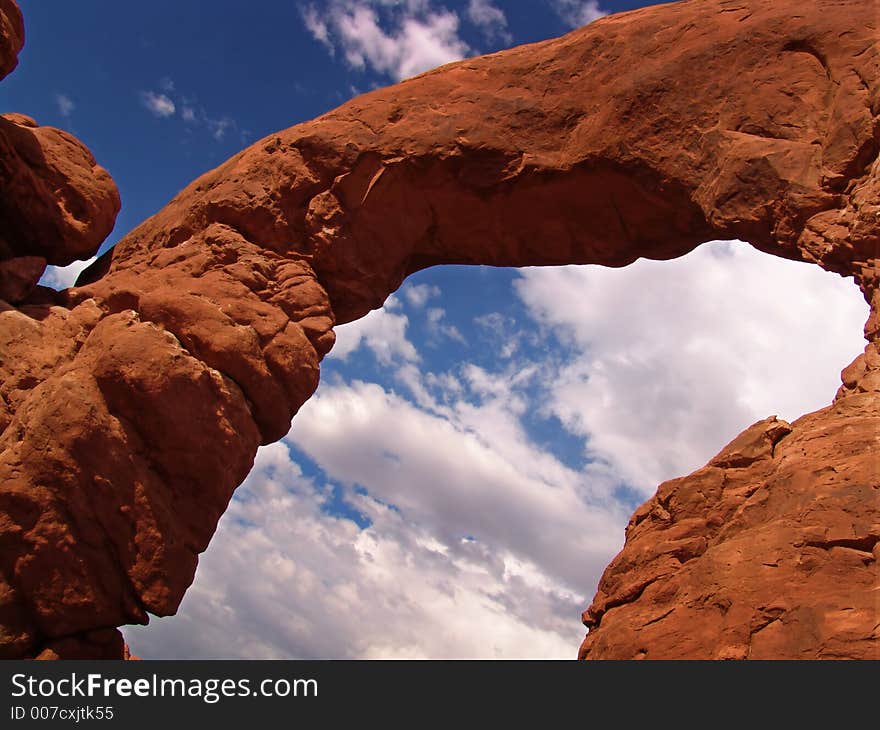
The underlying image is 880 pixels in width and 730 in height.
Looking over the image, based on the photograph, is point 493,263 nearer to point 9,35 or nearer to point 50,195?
point 50,195

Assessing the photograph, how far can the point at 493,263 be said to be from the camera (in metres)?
13.6

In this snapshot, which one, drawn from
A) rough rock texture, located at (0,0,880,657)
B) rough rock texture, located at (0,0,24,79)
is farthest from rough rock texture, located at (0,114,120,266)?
rough rock texture, located at (0,0,24,79)

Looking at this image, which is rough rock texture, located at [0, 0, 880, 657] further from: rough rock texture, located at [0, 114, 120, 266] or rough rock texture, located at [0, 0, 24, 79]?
rough rock texture, located at [0, 0, 24, 79]

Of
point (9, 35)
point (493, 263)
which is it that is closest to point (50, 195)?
point (9, 35)

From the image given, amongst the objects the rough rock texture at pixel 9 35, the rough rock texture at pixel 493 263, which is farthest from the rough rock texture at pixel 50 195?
the rough rock texture at pixel 9 35

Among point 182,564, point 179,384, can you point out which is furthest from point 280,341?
point 182,564

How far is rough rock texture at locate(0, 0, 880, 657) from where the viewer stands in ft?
23.9

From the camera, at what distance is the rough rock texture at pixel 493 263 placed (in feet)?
23.9

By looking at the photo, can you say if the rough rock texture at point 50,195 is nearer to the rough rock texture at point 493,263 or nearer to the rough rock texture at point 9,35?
the rough rock texture at point 493,263

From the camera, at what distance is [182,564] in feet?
33.7

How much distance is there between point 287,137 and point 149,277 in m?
3.36

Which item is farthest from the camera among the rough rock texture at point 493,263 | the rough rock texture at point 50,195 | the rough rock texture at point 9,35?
the rough rock texture at point 50,195

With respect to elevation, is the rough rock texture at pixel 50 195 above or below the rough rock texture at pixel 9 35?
below

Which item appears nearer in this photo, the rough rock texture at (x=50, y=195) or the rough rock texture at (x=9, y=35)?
the rough rock texture at (x=9, y=35)
